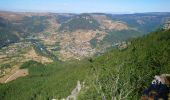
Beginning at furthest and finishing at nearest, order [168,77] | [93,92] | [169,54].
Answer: [169,54] → [93,92] → [168,77]

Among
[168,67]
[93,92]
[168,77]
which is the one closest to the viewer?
[168,77]

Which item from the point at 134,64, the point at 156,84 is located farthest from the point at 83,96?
the point at 156,84

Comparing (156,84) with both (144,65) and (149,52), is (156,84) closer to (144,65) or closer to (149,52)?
(144,65)

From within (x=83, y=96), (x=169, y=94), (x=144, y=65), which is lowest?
(x=83, y=96)

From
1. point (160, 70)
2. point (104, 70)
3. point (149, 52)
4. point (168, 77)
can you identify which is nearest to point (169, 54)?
point (149, 52)

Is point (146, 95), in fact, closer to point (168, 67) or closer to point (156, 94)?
point (156, 94)

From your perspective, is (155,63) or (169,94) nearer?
(169,94)

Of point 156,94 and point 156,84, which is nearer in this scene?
point 156,94

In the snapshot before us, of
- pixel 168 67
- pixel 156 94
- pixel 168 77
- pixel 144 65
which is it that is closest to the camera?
pixel 156 94

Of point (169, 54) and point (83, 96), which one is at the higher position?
point (169, 54)
